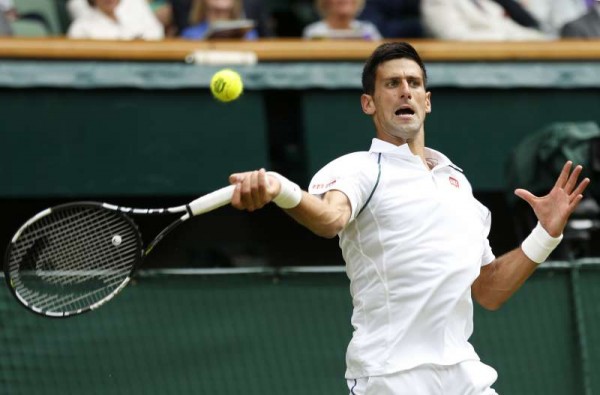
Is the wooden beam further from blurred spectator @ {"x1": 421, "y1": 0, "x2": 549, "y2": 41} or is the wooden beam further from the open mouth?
the open mouth

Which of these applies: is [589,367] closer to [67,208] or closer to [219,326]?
[219,326]

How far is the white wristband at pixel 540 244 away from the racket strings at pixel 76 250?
156 centimetres

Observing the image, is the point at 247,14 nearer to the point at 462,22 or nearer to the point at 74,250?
the point at 462,22

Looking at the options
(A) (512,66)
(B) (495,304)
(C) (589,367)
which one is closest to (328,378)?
(C) (589,367)

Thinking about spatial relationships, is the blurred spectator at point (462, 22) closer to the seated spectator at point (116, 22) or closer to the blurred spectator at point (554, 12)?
the blurred spectator at point (554, 12)

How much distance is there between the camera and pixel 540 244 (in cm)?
553

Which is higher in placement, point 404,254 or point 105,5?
point 105,5

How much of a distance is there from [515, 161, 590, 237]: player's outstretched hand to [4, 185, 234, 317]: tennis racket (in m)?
1.39

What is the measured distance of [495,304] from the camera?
18.6 ft

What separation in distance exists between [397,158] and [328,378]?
2753 mm

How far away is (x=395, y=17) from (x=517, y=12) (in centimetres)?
92

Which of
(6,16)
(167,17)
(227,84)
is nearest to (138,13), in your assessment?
(167,17)

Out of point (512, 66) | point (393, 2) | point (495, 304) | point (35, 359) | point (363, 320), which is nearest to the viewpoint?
point (363, 320)

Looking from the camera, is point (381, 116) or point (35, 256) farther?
point (35, 256)
